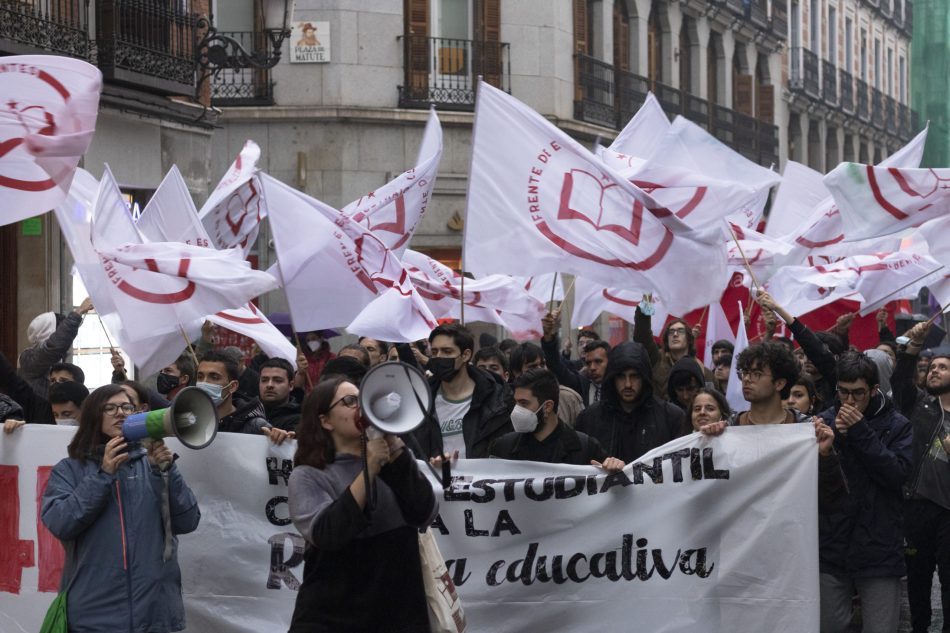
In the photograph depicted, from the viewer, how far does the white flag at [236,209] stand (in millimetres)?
12000

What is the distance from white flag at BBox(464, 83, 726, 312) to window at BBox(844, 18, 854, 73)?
41.8 m

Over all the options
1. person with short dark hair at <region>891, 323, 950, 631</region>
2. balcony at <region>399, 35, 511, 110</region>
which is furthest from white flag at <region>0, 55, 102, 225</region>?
balcony at <region>399, 35, 511, 110</region>

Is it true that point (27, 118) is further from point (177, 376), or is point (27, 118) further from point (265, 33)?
point (265, 33)

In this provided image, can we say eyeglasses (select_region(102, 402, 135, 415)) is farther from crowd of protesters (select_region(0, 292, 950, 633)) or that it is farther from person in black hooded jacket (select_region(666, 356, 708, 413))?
person in black hooded jacket (select_region(666, 356, 708, 413))

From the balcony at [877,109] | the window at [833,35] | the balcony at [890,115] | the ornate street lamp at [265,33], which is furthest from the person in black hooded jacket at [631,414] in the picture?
the balcony at [890,115]

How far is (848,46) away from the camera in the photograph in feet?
163

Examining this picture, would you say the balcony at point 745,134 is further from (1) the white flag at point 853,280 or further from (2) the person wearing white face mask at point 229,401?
(2) the person wearing white face mask at point 229,401

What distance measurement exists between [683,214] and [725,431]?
3067mm

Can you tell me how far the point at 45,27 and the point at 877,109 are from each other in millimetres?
40975

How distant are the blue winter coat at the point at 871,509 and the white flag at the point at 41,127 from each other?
3597 mm

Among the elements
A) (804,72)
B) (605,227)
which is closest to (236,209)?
(605,227)

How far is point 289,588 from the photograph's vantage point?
24.0 feet

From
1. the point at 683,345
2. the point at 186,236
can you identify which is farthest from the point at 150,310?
the point at 683,345

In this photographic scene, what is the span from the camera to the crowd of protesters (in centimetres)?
502
